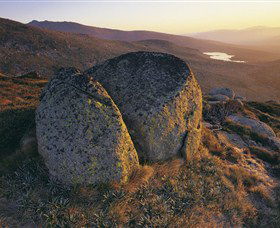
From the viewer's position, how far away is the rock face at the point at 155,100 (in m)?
11.7

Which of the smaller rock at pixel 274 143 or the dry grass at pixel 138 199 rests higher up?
the dry grass at pixel 138 199

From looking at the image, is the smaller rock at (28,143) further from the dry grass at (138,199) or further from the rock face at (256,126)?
the rock face at (256,126)

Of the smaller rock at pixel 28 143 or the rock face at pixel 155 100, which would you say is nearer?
the smaller rock at pixel 28 143

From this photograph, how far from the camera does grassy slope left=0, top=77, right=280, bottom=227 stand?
8477 mm

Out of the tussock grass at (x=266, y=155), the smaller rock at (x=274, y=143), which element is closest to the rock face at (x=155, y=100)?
the tussock grass at (x=266, y=155)

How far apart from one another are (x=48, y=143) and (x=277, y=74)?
120 m

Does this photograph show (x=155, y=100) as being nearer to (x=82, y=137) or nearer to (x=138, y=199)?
(x=82, y=137)

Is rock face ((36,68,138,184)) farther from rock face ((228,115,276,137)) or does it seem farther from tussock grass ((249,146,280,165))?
rock face ((228,115,276,137))

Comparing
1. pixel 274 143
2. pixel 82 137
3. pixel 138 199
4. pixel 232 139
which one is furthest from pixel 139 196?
pixel 274 143

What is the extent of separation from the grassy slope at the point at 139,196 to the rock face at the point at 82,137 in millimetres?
544

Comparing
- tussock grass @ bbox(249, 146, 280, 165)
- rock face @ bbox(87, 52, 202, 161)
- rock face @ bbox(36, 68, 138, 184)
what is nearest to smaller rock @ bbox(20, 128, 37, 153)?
rock face @ bbox(36, 68, 138, 184)

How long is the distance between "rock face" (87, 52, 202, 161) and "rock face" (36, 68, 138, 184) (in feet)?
4.77

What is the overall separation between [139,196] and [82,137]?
3082mm

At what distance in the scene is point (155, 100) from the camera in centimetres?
1228
